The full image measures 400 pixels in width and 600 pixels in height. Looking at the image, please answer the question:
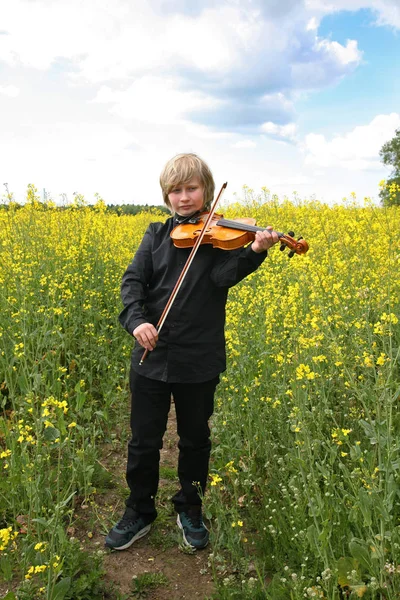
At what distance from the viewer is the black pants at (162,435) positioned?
264 centimetres

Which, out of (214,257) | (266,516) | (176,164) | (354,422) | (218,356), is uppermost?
(176,164)

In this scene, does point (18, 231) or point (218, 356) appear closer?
point (218, 356)

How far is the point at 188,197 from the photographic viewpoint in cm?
259

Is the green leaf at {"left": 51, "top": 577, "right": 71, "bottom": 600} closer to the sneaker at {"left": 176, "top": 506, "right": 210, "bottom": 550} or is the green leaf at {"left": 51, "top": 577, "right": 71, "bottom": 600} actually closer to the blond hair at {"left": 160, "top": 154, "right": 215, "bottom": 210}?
the sneaker at {"left": 176, "top": 506, "right": 210, "bottom": 550}

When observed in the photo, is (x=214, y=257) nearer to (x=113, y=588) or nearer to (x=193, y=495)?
(x=193, y=495)

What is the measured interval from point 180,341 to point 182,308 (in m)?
0.16

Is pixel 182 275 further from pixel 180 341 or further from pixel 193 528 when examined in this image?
pixel 193 528

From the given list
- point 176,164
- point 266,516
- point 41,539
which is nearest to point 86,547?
point 41,539

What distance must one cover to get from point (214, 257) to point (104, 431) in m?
1.85

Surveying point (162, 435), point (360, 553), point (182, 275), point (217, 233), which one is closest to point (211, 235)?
point (217, 233)

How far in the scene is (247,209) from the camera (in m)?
9.15

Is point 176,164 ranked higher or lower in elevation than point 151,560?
higher

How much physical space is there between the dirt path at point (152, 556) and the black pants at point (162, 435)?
0.54ft

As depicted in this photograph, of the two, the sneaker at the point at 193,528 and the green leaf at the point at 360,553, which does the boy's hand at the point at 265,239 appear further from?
the sneaker at the point at 193,528
